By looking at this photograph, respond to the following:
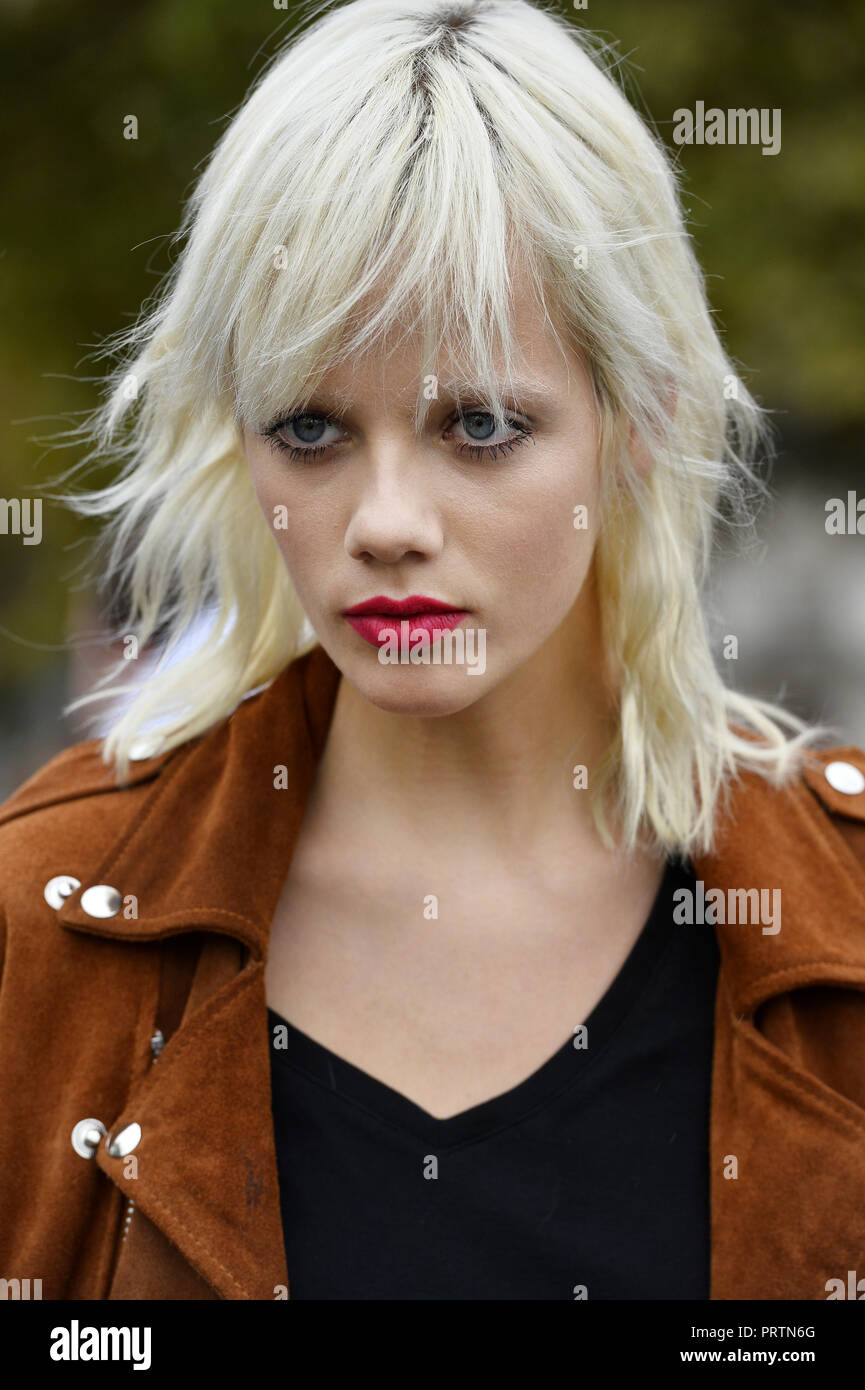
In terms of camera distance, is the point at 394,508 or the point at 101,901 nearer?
the point at 394,508

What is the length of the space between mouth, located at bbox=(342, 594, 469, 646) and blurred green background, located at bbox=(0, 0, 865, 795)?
3532 millimetres

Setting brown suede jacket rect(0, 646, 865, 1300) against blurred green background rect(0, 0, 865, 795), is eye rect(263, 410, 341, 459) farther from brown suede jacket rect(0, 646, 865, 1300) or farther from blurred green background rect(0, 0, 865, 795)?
blurred green background rect(0, 0, 865, 795)

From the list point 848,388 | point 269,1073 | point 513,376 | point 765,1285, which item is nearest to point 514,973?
point 269,1073

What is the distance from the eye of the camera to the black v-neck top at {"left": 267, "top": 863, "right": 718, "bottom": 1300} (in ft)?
7.38

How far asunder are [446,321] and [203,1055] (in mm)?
1086

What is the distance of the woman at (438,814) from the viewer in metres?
2.17

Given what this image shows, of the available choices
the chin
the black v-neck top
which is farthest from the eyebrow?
the black v-neck top

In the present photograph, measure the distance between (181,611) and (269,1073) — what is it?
0.87 meters

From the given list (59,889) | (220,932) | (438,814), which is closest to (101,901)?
(59,889)

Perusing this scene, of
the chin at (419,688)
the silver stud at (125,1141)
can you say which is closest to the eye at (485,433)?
the chin at (419,688)

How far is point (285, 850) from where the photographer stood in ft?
8.27

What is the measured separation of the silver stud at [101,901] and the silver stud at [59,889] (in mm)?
32

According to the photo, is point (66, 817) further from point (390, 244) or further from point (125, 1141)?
point (390, 244)

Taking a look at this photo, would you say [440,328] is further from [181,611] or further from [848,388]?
[848,388]
